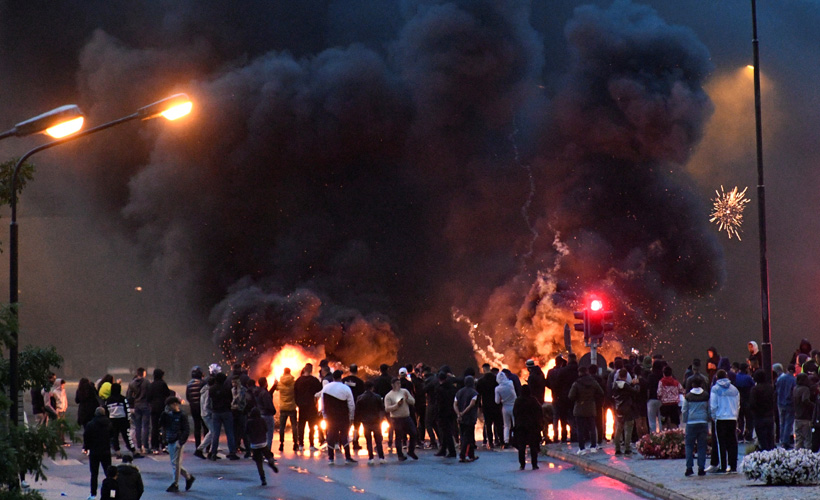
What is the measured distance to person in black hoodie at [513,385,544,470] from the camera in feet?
55.4

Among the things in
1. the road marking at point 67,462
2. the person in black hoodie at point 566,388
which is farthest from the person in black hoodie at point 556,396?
the road marking at point 67,462

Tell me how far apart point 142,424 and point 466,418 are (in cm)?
620

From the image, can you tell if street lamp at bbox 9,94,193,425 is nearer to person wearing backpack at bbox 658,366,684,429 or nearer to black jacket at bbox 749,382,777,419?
black jacket at bbox 749,382,777,419

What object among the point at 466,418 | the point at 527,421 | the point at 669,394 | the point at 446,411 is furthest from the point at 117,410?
the point at 669,394

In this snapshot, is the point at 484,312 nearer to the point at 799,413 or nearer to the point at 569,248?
the point at 569,248

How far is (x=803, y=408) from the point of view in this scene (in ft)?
53.7

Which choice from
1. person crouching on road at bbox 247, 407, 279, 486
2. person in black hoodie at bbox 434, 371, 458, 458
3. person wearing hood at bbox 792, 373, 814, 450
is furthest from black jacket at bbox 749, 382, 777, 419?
person crouching on road at bbox 247, 407, 279, 486

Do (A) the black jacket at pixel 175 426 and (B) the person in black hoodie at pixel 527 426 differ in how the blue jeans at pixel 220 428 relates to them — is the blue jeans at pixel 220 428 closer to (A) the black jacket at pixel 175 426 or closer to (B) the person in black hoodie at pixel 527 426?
(A) the black jacket at pixel 175 426

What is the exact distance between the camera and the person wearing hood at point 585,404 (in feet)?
58.3

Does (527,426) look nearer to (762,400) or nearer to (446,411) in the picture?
(446,411)

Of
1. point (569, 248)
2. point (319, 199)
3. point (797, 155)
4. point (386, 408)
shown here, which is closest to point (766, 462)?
point (386, 408)

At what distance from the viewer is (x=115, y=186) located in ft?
143

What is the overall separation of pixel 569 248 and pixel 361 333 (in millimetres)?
7251

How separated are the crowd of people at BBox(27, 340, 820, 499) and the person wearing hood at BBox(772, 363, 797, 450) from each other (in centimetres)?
2
